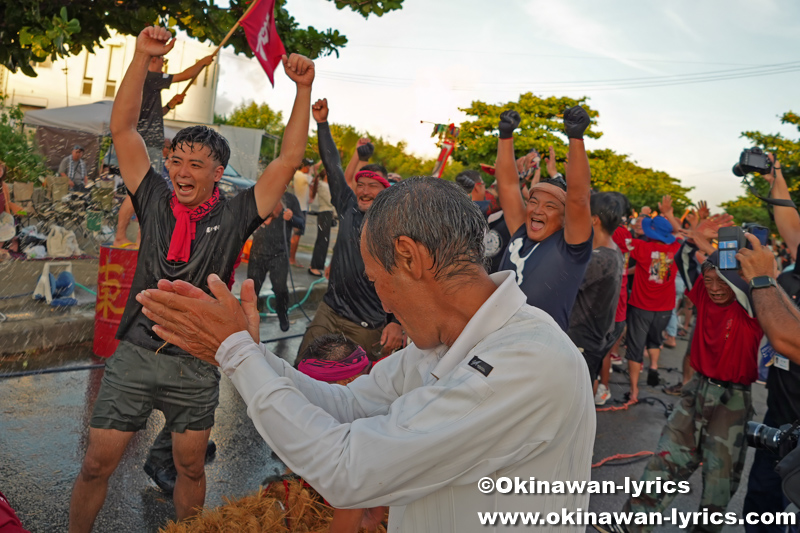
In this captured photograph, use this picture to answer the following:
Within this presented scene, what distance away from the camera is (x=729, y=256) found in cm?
322

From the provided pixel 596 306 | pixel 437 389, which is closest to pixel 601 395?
pixel 596 306

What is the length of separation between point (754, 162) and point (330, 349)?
2.90 meters

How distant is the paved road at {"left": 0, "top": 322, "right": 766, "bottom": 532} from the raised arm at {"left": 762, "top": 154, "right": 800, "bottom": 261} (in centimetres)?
209

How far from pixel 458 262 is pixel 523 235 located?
267 cm

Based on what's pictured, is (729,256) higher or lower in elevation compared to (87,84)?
lower

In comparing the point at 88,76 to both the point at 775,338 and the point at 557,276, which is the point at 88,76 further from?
the point at 775,338

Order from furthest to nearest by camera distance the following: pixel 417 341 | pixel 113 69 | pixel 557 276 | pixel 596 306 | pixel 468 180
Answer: pixel 113 69 → pixel 468 180 → pixel 596 306 → pixel 557 276 → pixel 417 341

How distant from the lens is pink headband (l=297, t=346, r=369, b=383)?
3328 mm

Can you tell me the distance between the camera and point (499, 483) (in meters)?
1.45

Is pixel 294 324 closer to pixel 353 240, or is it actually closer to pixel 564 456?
pixel 353 240

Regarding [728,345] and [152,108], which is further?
[152,108]

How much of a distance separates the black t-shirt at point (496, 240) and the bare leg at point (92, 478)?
3.28 m

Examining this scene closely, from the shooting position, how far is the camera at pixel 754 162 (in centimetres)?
376

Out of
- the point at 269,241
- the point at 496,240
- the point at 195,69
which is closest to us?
the point at 195,69
